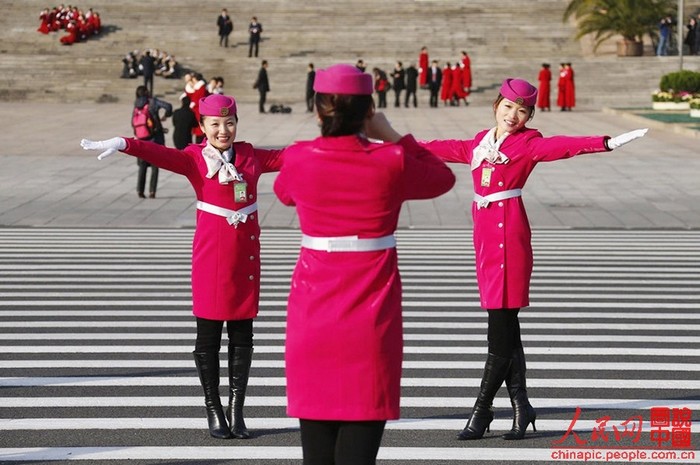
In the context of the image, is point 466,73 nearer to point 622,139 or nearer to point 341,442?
point 622,139

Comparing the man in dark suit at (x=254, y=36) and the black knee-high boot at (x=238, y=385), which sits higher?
the black knee-high boot at (x=238, y=385)

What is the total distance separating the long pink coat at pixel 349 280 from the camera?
4445 millimetres

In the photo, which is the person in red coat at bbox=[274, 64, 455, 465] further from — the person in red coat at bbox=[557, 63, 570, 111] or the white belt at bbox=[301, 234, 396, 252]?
the person in red coat at bbox=[557, 63, 570, 111]

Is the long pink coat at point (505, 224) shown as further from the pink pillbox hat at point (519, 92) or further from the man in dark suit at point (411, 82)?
the man in dark suit at point (411, 82)

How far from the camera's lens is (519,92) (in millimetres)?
7012

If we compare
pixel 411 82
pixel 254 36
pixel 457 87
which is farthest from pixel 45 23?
pixel 457 87

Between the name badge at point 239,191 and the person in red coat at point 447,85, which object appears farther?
the person in red coat at point 447,85

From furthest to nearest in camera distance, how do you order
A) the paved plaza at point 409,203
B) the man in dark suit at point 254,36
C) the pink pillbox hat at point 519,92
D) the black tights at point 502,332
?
the man in dark suit at point 254,36 < the paved plaza at point 409,203 < the black tights at point 502,332 < the pink pillbox hat at point 519,92

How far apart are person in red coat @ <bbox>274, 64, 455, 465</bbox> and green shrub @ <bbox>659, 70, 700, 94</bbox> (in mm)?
37441

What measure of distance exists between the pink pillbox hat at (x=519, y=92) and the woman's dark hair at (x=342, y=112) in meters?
2.70

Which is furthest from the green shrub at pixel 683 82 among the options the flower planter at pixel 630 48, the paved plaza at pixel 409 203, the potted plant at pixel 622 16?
the flower planter at pixel 630 48

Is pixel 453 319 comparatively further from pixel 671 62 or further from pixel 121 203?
pixel 671 62

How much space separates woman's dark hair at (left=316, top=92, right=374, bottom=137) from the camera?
14.3ft

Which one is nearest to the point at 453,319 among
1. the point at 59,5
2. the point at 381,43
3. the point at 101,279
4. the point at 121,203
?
the point at 101,279
